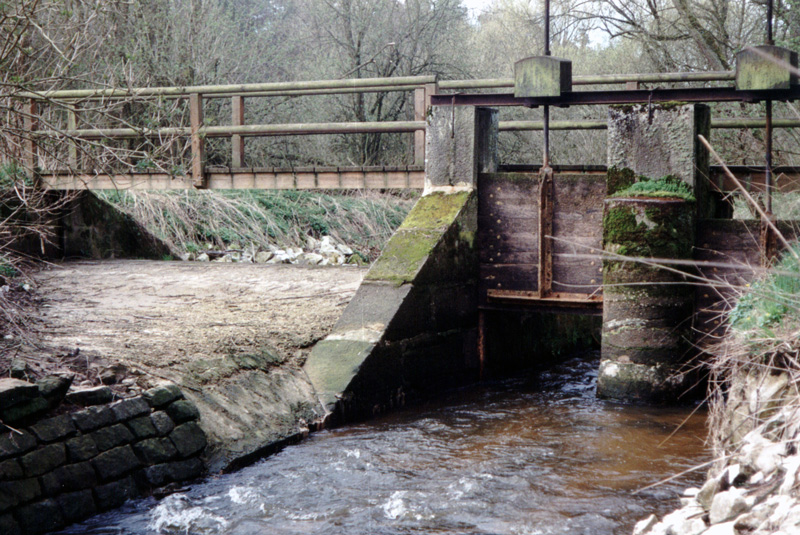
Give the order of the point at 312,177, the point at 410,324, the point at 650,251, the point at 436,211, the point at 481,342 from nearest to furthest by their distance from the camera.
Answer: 1. the point at 650,251
2. the point at 410,324
3. the point at 436,211
4. the point at 481,342
5. the point at 312,177

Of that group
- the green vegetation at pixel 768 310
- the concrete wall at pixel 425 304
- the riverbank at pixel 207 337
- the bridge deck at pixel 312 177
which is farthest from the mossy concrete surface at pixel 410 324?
the green vegetation at pixel 768 310

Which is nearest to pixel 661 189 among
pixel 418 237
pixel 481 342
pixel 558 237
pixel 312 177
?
pixel 558 237

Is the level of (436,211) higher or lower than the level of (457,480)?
higher

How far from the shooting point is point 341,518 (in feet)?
14.8

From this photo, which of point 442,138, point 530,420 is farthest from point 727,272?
point 442,138

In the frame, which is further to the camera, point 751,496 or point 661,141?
point 661,141

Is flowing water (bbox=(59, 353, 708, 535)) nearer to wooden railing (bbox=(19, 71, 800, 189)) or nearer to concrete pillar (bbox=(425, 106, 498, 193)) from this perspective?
concrete pillar (bbox=(425, 106, 498, 193))

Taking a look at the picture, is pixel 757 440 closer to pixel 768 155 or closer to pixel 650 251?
pixel 650 251

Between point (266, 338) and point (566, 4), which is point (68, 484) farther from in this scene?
point (566, 4)

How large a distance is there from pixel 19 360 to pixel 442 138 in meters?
4.71

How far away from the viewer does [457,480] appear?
5105 mm

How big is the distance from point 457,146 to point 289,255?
4908 millimetres

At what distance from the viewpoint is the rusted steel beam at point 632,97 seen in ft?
23.1

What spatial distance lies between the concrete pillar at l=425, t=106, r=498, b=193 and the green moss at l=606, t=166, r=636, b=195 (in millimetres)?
1444
